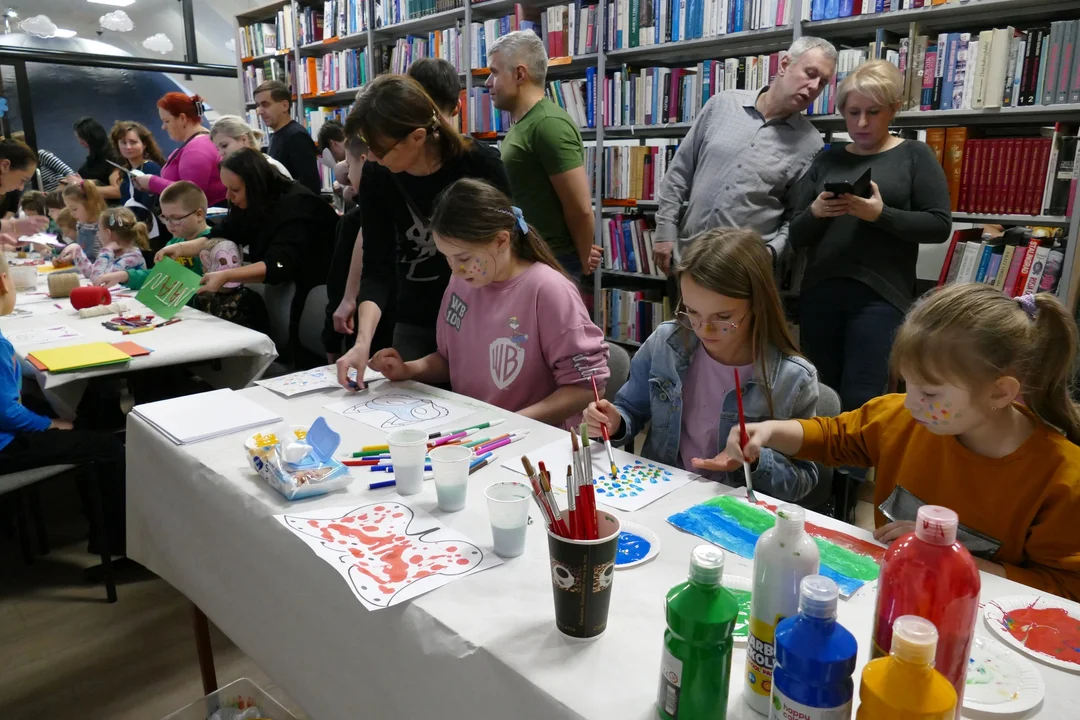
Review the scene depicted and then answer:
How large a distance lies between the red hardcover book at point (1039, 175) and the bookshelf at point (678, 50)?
0.04 m

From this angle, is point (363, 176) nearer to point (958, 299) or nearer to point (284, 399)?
point (284, 399)

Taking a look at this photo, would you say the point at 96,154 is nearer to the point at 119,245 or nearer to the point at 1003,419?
the point at 119,245

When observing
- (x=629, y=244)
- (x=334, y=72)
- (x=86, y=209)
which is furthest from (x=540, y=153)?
(x=334, y=72)

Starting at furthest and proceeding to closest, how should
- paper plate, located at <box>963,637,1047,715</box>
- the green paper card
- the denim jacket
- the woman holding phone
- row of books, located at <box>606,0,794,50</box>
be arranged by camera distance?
row of books, located at <box>606,0,794,50</box>
the green paper card
the woman holding phone
the denim jacket
paper plate, located at <box>963,637,1047,715</box>

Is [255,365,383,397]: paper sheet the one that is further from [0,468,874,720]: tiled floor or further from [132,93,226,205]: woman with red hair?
[132,93,226,205]: woman with red hair

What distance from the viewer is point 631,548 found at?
1.01 meters

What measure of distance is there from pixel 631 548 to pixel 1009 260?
2.17m

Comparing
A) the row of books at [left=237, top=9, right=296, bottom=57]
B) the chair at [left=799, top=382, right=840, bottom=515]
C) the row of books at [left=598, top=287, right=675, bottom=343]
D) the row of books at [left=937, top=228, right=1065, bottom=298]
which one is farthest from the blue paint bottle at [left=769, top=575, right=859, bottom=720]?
the row of books at [left=237, top=9, right=296, bottom=57]

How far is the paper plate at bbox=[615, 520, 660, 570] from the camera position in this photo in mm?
982

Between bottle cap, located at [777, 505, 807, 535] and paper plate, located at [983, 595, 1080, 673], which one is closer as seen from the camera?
bottle cap, located at [777, 505, 807, 535]

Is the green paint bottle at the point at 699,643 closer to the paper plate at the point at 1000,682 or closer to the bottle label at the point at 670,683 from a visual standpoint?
the bottle label at the point at 670,683

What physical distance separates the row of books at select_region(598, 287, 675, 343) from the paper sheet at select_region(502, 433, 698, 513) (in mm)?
2195

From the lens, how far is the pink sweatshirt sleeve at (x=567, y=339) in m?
1.69

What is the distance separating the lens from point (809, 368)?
142 centimetres
